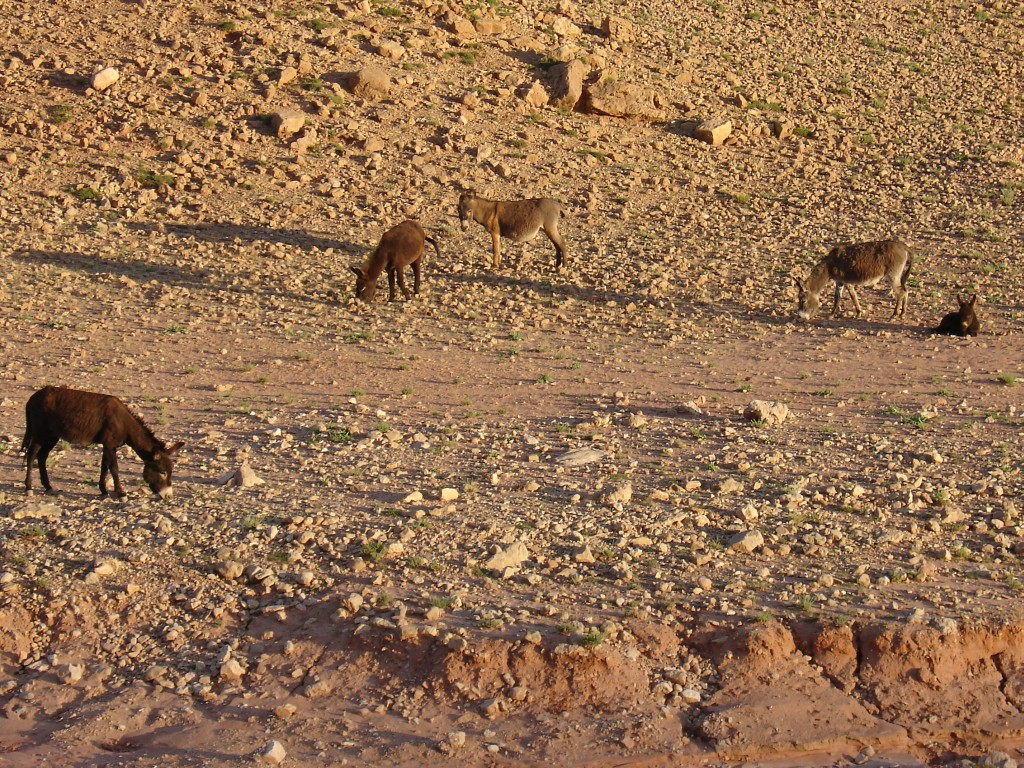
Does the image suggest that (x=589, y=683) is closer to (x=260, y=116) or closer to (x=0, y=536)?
(x=0, y=536)

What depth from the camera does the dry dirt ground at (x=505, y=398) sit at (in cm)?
824

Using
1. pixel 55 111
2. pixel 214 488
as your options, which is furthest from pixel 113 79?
pixel 214 488

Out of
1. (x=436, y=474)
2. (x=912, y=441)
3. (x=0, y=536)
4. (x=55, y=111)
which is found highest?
(x=55, y=111)

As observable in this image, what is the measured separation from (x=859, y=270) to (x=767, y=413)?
18.1 feet

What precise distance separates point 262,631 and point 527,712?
2108 millimetres

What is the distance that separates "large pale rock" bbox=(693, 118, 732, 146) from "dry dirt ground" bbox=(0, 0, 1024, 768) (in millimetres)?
276

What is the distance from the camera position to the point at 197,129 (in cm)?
2242

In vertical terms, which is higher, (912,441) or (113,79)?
(113,79)

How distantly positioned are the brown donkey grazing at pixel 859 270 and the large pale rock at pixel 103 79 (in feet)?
45.6

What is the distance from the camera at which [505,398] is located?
13.9 m

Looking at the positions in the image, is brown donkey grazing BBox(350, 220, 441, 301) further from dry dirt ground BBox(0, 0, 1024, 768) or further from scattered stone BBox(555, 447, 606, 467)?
scattered stone BBox(555, 447, 606, 467)

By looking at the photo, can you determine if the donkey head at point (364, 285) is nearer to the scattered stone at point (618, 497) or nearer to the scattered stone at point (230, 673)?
the scattered stone at point (618, 497)

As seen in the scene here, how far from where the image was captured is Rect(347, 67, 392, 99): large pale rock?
23797mm

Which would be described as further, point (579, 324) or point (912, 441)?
point (579, 324)
